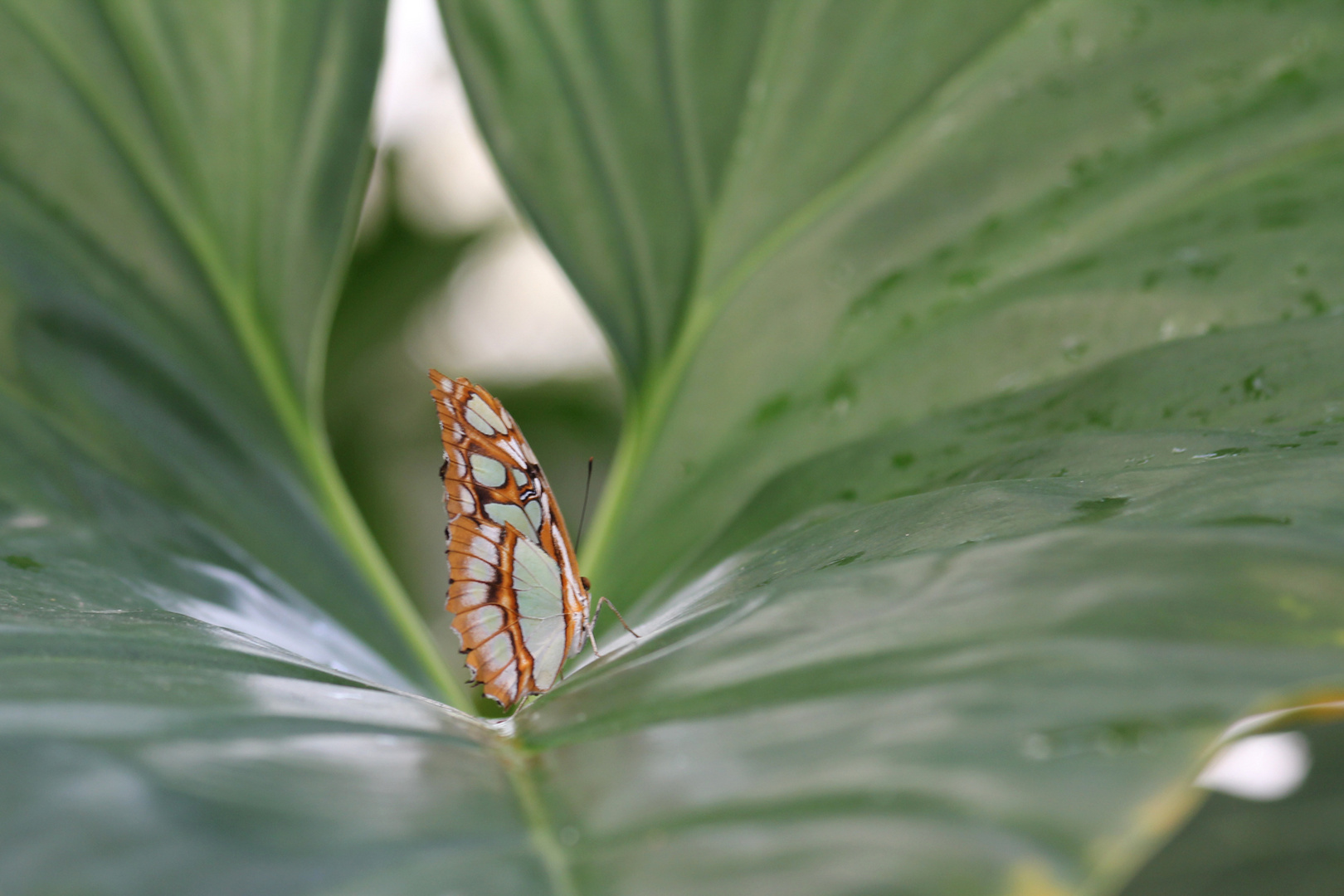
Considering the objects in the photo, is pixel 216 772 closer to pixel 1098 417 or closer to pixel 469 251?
pixel 1098 417

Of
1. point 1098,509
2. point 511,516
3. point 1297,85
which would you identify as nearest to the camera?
point 1098,509

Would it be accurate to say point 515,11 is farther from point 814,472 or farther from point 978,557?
point 978,557

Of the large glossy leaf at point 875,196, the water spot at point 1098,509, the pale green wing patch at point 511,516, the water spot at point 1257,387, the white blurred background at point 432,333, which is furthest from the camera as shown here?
the white blurred background at point 432,333

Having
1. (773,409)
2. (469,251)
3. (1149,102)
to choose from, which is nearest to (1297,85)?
(1149,102)

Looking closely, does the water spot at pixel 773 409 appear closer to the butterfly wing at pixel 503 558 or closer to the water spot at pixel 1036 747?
the butterfly wing at pixel 503 558

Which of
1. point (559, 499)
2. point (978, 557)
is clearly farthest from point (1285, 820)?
point (559, 499)

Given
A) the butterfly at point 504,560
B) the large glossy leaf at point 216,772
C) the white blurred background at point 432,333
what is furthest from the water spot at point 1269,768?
the white blurred background at point 432,333

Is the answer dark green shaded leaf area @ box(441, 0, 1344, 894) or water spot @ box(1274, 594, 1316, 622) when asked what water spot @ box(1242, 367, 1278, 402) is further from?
water spot @ box(1274, 594, 1316, 622)
